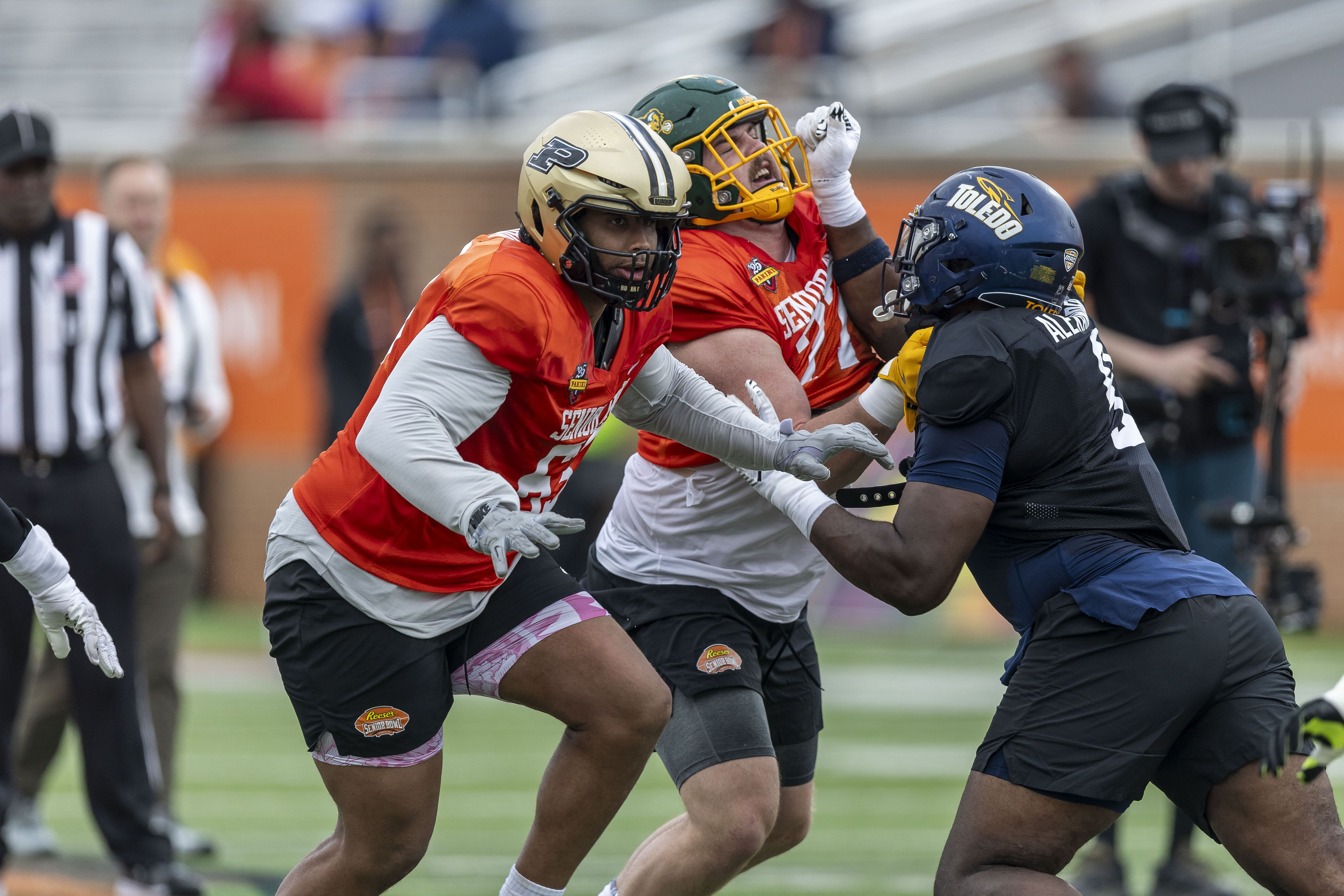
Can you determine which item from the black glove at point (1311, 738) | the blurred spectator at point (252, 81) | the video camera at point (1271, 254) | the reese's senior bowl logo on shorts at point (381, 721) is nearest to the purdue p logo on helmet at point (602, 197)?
the reese's senior bowl logo on shorts at point (381, 721)

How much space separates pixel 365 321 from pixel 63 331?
5508 millimetres

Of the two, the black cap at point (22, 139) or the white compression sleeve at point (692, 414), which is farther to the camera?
the black cap at point (22, 139)

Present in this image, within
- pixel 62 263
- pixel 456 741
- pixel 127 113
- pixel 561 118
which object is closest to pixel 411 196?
pixel 127 113

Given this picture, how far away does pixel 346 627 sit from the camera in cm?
375

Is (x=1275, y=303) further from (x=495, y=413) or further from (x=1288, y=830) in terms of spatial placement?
(x=495, y=413)

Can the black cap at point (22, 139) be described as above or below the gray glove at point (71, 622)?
above

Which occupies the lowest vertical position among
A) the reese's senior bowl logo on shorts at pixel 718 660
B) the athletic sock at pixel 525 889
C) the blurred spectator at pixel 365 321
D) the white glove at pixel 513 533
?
the blurred spectator at pixel 365 321

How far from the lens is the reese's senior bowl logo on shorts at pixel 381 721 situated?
3.74 m

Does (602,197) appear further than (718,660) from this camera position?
No

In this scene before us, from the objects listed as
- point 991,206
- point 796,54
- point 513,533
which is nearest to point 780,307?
point 991,206

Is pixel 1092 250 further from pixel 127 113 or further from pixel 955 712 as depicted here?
pixel 127 113

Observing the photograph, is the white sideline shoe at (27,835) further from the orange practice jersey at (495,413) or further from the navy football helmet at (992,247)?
the navy football helmet at (992,247)

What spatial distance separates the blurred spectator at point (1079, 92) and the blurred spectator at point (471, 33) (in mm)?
4234

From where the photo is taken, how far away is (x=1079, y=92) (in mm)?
13391
